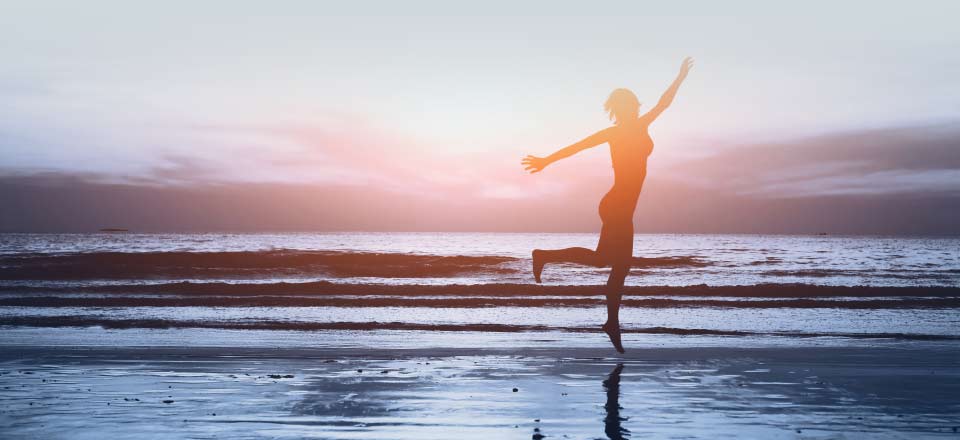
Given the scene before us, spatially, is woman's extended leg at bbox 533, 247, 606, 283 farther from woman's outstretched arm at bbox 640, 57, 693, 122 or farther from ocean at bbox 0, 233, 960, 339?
ocean at bbox 0, 233, 960, 339

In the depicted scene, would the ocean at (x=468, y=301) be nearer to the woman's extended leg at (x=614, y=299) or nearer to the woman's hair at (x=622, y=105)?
the woman's extended leg at (x=614, y=299)

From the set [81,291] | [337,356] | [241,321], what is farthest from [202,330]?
[81,291]

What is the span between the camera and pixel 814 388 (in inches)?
284

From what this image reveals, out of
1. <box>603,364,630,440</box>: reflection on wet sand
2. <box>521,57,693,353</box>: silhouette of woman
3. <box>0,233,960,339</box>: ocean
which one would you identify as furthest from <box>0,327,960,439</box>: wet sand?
<box>0,233,960,339</box>: ocean

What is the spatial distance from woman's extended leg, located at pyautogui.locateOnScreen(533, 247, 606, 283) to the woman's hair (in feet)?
4.03

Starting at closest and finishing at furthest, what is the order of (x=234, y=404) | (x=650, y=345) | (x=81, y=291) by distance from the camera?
(x=234, y=404) → (x=650, y=345) → (x=81, y=291)

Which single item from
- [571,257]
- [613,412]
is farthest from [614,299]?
[613,412]

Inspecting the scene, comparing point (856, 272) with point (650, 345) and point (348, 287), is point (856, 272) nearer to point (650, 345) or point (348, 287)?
point (348, 287)

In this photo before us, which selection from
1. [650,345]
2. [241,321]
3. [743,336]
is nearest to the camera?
[650,345]

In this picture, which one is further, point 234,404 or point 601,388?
point 601,388

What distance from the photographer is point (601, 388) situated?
7117 millimetres

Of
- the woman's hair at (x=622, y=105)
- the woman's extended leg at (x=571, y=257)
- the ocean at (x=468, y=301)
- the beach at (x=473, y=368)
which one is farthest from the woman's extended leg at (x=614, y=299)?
the ocean at (x=468, y=301)

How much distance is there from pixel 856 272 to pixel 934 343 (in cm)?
2890

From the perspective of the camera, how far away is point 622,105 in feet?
21.8
